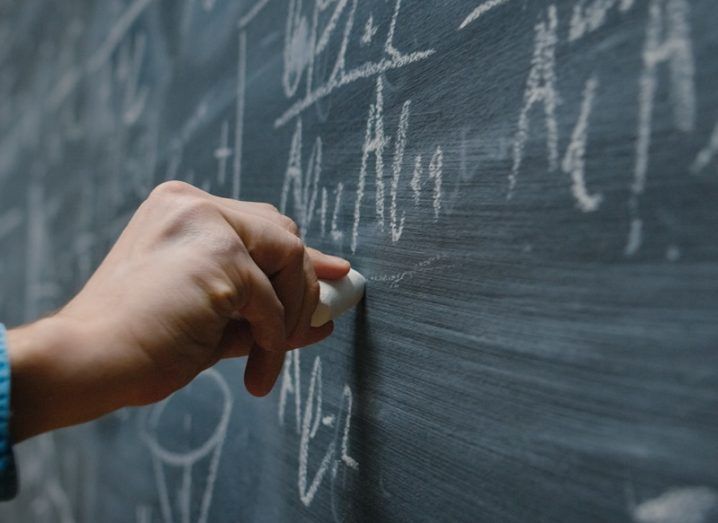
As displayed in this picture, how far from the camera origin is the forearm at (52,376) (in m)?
0.40

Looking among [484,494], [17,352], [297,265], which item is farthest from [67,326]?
[484,494]

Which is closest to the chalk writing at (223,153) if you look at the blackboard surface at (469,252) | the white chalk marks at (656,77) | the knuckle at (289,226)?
the blackboard surface at (469,252)

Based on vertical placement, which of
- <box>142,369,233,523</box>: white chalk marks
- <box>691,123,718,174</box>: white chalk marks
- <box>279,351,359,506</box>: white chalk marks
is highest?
<box>691,123,718,174</box>: white chalk marks

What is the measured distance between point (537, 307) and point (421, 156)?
0.13 metres

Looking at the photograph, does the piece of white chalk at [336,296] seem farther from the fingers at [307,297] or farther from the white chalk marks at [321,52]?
the white chalk marks at [321,52]

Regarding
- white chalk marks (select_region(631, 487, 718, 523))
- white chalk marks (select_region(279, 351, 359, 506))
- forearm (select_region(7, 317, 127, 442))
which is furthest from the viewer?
white chalk marks (select_region(279, 351, 359, 506))

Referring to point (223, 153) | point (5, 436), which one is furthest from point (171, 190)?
point (223, 153)

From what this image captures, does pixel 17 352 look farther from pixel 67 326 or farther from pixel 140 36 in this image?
pixel 140 36

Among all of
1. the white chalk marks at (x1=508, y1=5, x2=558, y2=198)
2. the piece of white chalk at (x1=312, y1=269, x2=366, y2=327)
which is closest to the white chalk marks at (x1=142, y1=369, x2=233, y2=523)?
the piece of white chalk at (x1=312, y1=269, x2=366, y2=327)

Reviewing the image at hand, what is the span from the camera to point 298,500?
572 mm

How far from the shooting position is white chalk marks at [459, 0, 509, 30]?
40cm

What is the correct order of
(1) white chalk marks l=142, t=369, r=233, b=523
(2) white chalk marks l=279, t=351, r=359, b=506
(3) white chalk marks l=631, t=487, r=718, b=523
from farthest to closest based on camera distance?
(1) white chalk marks l=142, t=369, r=233, b=523 → (2) white chalk marks l=279, t=351, r=359, b=506 → (3) white chalk marks l=631, t=487, r=718, b=523

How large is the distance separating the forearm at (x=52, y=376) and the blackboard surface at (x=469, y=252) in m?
0.18

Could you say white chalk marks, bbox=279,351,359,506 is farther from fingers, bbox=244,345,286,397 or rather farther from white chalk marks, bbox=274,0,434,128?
white chalk marks, bbox=274,0,434,128
